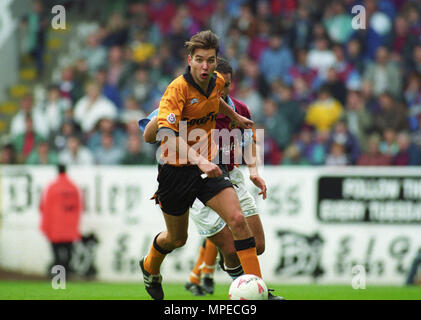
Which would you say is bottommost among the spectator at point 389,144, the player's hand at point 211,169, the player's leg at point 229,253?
the player's leg at point 229,253

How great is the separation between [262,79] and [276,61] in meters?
0.59

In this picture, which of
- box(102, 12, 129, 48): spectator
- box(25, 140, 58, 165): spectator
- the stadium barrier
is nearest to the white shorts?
the stadium barrier

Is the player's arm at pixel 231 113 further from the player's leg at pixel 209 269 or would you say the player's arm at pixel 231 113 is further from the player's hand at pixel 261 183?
the player's leg at pixel 209 269

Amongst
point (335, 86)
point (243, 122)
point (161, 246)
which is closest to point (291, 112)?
point (335, 86)

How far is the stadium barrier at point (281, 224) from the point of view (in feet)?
38.2

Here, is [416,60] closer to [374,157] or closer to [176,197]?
[374,157]

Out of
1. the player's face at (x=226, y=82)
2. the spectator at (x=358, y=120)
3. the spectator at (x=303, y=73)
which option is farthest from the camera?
the spectator at (x=303, y=73)

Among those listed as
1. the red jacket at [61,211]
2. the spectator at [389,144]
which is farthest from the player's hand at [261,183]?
the spectator at [389,144]

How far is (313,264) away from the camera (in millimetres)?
11766

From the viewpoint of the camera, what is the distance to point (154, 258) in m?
7.41

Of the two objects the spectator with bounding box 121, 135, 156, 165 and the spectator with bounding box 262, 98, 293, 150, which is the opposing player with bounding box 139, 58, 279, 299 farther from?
the spectator with bounding box 262, 98, 293, 150

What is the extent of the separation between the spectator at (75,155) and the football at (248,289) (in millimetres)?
7599
